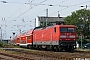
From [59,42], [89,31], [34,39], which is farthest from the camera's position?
[89,31]

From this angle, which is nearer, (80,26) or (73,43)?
(73,43)

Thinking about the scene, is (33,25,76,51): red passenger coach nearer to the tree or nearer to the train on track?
the train on track

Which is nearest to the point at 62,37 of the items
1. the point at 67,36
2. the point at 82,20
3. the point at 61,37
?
the point at 61,37

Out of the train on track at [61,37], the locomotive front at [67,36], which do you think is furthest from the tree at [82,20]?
the locomotive front at [67,36]

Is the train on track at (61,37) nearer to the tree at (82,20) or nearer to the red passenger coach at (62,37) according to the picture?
the red passenger coach at (62,37)

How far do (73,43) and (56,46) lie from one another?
7.28ft

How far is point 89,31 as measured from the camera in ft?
269

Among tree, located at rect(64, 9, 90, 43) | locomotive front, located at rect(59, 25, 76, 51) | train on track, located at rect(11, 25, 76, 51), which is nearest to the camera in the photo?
train on track, located at rect(11, 25, 76, 51)

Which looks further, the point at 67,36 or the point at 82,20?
the point at 82,20

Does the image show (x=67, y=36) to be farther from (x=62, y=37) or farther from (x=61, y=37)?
(x=61, y=37)

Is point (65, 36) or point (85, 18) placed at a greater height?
point (85, 18)

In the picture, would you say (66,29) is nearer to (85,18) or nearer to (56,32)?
(56,32)

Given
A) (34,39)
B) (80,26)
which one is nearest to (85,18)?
(80,26)

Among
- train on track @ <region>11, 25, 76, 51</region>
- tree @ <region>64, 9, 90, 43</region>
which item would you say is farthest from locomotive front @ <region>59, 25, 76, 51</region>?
tree @ <region>64, 9, 90, 43</region>
